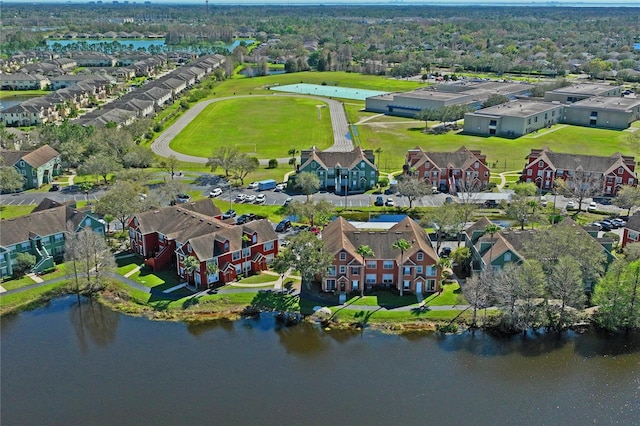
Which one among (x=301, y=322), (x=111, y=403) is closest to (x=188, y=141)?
(x=301, y=322)

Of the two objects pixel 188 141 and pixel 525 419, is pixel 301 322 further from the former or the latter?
pixel 188 141

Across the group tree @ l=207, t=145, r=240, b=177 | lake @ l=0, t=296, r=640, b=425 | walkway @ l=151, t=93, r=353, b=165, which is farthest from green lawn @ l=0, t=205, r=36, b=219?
walkway @ l=151, t=93, r=353, b=165

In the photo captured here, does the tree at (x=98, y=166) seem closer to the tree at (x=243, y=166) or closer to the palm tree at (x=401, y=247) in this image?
the tree at (x=243, y=166)

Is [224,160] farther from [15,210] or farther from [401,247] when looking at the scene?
[401,247]

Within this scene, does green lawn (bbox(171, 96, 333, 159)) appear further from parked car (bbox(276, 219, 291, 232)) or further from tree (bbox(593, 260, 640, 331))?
tree (bbox(593, 260, 640, 331))

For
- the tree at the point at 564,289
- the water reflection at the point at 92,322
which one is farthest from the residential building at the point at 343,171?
the water reflection at the point at 92,322
